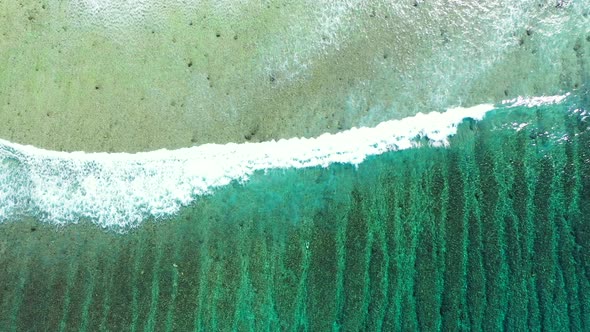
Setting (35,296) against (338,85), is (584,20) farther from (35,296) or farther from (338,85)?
(35,296)

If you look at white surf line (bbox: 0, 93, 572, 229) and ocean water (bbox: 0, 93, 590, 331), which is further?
white surf line (bbox: 0, 93, 572, 229)

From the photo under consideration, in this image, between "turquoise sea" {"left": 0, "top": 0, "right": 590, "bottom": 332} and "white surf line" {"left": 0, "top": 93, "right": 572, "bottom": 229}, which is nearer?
"turquoise sea" {"left": 0, "top": 0, "right": 590, "bottom": 332}

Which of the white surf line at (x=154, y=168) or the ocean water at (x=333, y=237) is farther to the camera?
the white surf line at (x=154, y=168)

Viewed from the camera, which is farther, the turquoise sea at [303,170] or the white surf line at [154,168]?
the white surf line at [154,168]

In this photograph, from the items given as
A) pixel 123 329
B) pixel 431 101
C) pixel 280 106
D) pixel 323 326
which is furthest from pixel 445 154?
pixel 123 329
